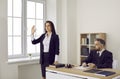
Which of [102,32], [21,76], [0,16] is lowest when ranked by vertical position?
[21,76]

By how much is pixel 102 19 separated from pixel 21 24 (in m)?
2.19

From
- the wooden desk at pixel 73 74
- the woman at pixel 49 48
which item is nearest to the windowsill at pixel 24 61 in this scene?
the woman at pixel 49 48

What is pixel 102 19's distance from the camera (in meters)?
4.94

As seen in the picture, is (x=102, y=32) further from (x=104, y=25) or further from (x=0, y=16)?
(x=0, y=16)

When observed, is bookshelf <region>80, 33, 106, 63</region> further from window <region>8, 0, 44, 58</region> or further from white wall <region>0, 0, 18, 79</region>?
white wall <region>0, 0, 18, 79</region>

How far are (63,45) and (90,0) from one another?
1.51 meters

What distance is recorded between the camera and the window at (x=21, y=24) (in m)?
4.76

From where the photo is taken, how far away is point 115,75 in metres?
2.65

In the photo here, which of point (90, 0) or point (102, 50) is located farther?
point (90, 0)

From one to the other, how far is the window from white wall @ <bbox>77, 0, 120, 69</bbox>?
1.27 metres

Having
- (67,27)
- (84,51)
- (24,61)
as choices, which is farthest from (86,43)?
(24,61)

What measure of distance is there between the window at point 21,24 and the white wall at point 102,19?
4.17ft

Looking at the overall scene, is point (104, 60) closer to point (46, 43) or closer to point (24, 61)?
point (46, 43)

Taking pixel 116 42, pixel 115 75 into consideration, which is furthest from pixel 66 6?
pixel 115 75
